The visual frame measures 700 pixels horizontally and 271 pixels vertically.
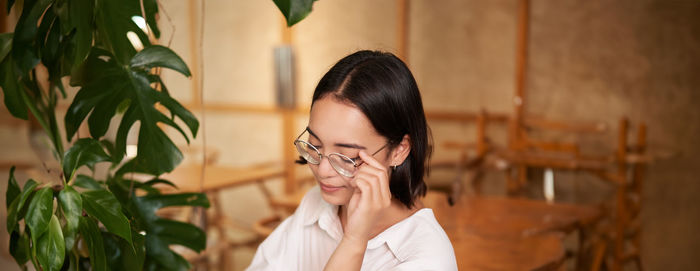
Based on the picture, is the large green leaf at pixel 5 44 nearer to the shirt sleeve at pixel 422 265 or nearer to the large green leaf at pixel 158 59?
the large green leaf at pixel 158 59

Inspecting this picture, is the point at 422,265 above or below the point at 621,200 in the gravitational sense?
above

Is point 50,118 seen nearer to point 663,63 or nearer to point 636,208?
point 636,208

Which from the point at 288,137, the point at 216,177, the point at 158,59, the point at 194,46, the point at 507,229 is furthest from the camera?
the point at 194,46

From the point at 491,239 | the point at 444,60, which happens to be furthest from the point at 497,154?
the point at 491,239

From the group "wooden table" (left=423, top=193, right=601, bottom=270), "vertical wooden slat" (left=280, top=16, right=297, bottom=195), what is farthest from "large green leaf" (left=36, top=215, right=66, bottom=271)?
"vertical wooden slat" (left=280, top=16, right=297, bottom=195)

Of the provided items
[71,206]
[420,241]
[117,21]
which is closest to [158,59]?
[117,21]

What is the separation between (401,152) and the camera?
1287 millimetres

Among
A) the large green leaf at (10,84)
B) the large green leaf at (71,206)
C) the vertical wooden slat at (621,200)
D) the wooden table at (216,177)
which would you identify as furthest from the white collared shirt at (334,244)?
the vertical wooden slat at (621,200)

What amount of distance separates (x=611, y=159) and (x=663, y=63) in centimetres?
87

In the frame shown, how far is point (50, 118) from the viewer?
1520 mm

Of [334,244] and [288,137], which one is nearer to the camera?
[334,244]

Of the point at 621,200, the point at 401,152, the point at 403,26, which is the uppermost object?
the point at 403,26

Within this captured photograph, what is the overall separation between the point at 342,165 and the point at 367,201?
9 centimetres

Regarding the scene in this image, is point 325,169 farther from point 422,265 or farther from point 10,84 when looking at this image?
point 10,84
